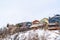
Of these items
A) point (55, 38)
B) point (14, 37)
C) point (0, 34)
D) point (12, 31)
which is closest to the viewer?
point (55, 38)

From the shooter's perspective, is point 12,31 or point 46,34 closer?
point 46,34

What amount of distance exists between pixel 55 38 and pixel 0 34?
12.1 ft

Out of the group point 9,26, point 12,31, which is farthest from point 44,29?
point 9,26

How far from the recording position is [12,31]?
948 centimetres

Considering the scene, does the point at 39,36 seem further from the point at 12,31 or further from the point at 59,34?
the point at 12,31

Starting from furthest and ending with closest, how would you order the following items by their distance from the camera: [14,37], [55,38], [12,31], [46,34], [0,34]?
1. [0,34]
2. [12,31]
3. [14,37]
4. [46,34]
5. [55,38]

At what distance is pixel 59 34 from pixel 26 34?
1292mm

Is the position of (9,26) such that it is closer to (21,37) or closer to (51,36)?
(21,37)

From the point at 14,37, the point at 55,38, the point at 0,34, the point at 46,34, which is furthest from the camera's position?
the point at 0,34

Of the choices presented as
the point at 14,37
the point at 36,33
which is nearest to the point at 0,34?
the point at 14,37

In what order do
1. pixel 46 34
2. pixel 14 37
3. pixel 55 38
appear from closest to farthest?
pixel 55 38
pixel 46 34
pixel 14 37

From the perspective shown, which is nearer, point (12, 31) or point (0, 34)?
point (12, 31)

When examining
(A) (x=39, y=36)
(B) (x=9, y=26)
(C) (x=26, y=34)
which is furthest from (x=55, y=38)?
(B) (x=9, y=26)

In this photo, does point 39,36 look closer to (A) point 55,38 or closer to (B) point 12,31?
(A) point 55,38
